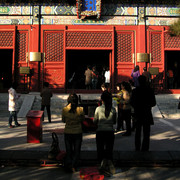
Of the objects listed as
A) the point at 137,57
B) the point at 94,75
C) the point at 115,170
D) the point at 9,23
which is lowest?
the point at 115,170

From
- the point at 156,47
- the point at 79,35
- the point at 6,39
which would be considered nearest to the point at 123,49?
the point at 156,47

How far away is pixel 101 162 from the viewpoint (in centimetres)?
457

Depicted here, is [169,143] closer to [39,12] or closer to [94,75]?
[94,75]

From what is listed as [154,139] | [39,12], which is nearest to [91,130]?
[154,139]

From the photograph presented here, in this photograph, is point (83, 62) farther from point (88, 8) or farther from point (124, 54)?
point (88, 8)

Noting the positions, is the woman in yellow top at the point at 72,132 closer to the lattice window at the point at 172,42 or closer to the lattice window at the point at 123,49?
the lattice window at the point at 123,49

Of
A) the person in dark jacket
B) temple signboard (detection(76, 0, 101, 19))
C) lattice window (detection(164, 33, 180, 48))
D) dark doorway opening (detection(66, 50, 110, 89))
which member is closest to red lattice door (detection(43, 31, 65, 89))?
temple signboard (detection(76, 0, 101, 19))

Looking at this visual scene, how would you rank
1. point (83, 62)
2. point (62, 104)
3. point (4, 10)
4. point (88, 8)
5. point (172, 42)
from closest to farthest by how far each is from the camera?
point (62, 104) → point (88, 8) → point (4, 10) → point (172, 42) → point (83, 62)

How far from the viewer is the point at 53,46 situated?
14.3 m

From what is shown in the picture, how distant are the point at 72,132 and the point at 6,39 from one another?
36.8 feet

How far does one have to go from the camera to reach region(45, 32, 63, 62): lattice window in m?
14.2

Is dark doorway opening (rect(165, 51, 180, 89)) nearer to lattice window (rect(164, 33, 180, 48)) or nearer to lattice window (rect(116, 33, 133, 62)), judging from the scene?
lattice window (rect(164, 33, 180, 48))

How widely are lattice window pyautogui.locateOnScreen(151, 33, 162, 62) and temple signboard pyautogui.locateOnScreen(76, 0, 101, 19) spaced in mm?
3364

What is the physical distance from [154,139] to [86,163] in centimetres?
264
